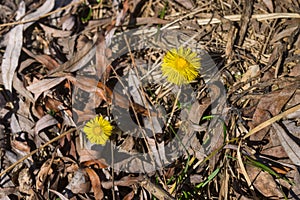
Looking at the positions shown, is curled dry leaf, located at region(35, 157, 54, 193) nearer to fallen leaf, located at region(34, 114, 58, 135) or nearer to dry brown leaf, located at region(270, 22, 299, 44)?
fallen leaf, located at region(34, 114, 58, 135)

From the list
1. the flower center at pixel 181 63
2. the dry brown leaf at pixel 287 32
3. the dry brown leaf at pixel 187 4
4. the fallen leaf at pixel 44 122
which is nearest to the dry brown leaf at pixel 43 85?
the fallen leaf at pixel 44 122

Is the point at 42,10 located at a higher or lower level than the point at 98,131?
higher

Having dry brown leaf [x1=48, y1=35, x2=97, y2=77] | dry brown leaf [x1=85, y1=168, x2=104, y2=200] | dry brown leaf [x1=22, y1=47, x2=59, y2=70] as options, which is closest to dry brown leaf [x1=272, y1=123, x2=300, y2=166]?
dry brown leaf [x1=85, y1=168, x2=104, y2=200]

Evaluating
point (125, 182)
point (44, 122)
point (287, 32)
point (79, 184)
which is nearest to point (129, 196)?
point (125, 182)

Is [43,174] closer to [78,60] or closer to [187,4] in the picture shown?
[78,60]

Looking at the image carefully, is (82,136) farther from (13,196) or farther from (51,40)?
(51,40)

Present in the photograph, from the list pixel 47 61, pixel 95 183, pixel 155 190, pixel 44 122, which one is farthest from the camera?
pixel 47 61

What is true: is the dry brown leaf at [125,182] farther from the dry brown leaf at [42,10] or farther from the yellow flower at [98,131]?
the dry brown leaf at [42,10]

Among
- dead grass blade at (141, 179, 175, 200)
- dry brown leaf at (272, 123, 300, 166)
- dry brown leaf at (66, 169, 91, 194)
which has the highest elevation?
dry brown leaf at (272, 123, 300, 166)
